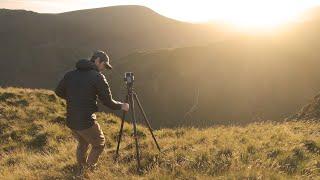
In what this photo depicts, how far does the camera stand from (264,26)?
10631 centimetres

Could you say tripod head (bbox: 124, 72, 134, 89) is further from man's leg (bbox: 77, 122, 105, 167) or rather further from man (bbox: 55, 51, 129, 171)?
man's leg (bbox: 77, 122, 105, 167)

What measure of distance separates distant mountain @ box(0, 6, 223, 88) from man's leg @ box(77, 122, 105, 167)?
319 feet

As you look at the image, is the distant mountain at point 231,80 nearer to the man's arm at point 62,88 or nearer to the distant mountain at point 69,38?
the distant mountain at point 69,38

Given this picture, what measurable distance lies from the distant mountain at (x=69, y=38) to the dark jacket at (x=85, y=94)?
97.4 m

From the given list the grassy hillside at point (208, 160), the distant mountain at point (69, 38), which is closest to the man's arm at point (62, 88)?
the grassy hillside at point (208, 160)

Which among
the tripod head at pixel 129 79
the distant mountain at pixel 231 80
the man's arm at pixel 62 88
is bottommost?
the distant mountain at pixel 231 80

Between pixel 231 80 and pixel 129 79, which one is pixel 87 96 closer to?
pixel 129 79

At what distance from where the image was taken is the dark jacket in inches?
348

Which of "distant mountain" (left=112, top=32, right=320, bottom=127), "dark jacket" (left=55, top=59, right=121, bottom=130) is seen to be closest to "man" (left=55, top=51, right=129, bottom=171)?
"dark jacket" (left=55, top=59, right=121, bottom=130)

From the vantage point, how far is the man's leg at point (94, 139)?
9.16 metres

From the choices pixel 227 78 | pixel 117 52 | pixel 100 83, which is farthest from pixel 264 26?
pixel 100 83

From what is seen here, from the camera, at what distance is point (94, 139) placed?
9.23 m

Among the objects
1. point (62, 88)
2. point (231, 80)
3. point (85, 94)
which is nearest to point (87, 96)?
point (85, 94)

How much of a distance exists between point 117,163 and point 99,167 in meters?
0.51
